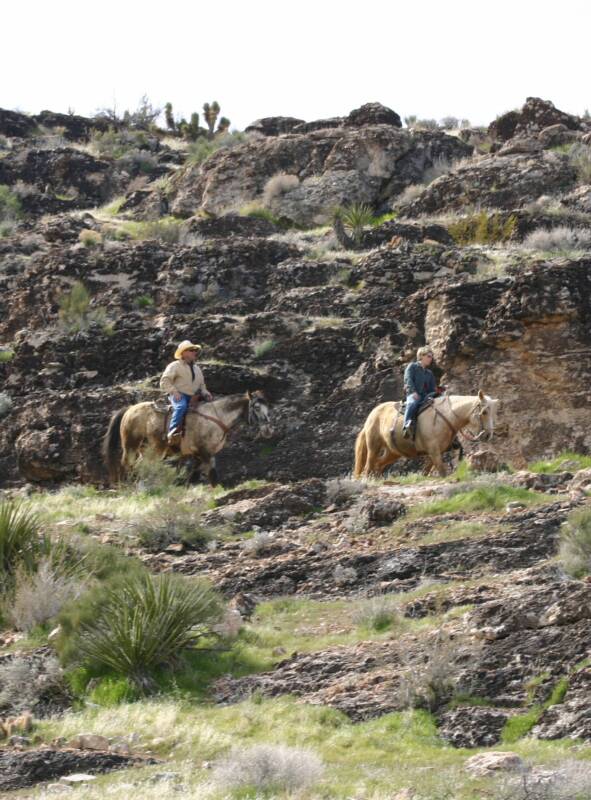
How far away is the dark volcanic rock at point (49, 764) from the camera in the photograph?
10039 millimetres

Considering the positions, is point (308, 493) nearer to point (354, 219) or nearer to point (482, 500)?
point (482, 500)

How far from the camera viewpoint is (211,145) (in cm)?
5147

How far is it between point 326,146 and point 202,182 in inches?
158

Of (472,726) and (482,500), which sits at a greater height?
(482,500)

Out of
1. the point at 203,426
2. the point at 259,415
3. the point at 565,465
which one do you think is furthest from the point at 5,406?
the point at 565,465

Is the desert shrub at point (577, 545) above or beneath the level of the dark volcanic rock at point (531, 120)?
beneath

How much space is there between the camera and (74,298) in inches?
1243

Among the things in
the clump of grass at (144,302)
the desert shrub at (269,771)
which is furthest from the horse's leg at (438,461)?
the desert shrub at (269,771)

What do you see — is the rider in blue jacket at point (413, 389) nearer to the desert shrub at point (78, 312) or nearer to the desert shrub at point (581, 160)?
the desert shrub at point (78, 312)

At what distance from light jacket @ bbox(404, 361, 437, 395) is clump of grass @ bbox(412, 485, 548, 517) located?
4.71m

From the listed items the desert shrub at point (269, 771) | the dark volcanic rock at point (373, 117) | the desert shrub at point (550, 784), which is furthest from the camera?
the dark volcanic rock at point (373, 117)

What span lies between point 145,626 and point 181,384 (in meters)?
11.6

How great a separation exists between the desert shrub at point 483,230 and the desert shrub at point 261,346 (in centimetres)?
718

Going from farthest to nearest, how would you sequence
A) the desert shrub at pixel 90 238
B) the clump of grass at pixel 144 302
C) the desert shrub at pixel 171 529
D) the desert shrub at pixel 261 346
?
1. the desert shrub at pixel 90 238
2. the clump of grass at pixel 144 302
3. the desert shrub at pixel 261 346
4. the desert shrub at pixel 171 529
